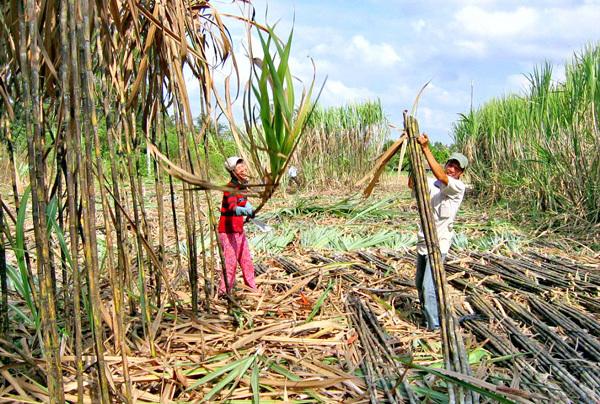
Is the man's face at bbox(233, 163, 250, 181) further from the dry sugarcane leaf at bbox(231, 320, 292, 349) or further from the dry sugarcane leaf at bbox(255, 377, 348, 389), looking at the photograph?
the dry sugarcane leaf at bbox(255, 377, 348, 389)

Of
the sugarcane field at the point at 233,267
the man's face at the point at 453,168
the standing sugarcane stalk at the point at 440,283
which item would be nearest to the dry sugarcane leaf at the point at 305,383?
the sugarcane field at the point at 233,267

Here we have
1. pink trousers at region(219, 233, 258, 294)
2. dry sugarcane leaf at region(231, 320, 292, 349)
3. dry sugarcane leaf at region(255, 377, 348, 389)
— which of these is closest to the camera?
dry sugarcane leaf at region(255, 377, 348, 389)

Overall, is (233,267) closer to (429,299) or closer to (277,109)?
(429,299)

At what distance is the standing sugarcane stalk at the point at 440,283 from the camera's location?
6.41 ft

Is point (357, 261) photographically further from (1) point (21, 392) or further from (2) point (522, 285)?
(1) point (21, 392)

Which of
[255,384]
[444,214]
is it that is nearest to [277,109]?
[255,384]

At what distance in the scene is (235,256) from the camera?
3.29 meters

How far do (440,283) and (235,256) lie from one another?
5.48ft

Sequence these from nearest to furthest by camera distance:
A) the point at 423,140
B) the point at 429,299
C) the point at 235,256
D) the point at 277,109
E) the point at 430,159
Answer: the point at 277,109, the point at 423,140, the point at 430,159, the point at 429,299, the point at 235,256

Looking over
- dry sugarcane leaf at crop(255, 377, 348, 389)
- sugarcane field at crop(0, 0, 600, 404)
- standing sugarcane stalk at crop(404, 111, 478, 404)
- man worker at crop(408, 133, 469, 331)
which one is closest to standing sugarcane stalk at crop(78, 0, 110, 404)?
sugarcane field at crop(0, 0, 600, 404)

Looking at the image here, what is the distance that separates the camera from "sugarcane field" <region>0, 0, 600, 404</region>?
56.1 inches

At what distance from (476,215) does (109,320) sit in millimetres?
5535

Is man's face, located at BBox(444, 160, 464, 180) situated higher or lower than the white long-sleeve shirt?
higher

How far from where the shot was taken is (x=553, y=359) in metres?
2.43
